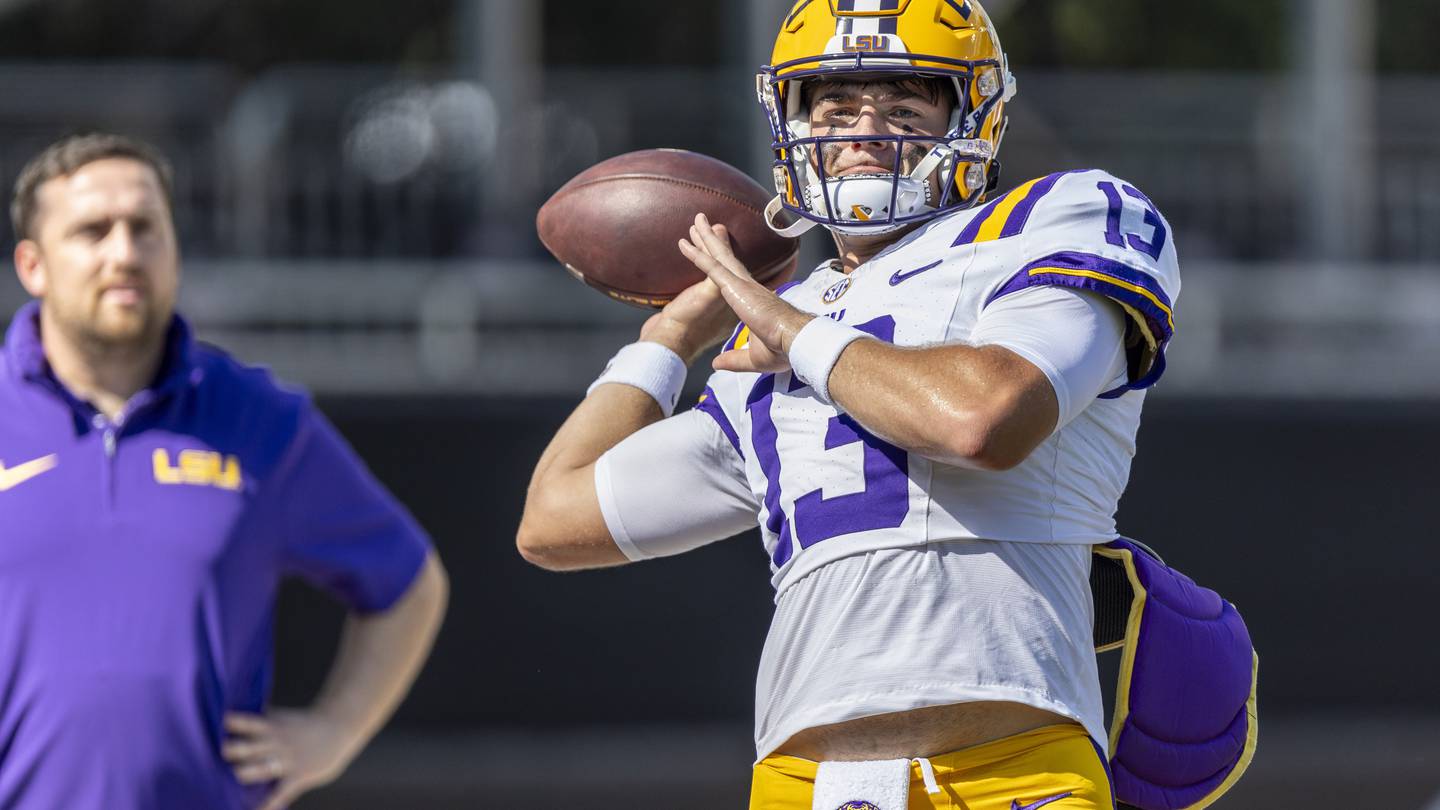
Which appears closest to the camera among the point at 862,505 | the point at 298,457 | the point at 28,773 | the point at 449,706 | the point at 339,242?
the point at 862,505

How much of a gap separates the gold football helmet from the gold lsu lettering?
42.1 inches

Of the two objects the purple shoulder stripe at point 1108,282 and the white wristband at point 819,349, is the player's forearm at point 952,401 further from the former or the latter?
the purple shoulder stripe at point 1108,282

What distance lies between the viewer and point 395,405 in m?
7.23

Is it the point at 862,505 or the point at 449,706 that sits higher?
the point at 862,505

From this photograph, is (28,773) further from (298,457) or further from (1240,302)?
(1240,302)

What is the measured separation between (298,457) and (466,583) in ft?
12.5

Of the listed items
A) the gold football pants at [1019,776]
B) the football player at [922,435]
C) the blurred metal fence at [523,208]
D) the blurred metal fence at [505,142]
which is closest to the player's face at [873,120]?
the football player at [922,435]

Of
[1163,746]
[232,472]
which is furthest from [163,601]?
[1163,746]

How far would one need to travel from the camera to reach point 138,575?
118 inches

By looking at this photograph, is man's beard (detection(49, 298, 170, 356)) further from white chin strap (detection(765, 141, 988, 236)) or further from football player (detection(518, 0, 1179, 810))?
white chin strap (detection(765, 141, 988, 236))

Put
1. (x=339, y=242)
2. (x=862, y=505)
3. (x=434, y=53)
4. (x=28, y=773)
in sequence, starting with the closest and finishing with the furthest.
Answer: (x=862, y=505)
(x=28, y=773)
(x=339, y=242)
(x=434, y=53)

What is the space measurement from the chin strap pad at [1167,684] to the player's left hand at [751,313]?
1.52 ft

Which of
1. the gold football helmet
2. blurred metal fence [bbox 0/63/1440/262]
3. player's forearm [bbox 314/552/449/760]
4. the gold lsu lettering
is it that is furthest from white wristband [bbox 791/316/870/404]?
blurred metal fence [bbox 0/63/1440/262]

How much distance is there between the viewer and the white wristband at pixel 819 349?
225 cm
